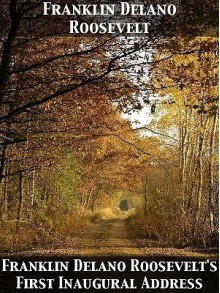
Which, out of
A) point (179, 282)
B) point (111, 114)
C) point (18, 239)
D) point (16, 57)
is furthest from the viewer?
point (18, 239)

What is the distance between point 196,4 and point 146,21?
88 cm

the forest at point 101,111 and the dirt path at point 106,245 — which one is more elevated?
the forest at point 101,111

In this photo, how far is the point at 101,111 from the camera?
10.2m

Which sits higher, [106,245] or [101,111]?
[101,111]

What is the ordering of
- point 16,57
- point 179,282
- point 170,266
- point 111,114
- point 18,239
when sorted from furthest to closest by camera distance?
point 18,239 → point 111,114 → point 16,57 → point 170,266 → point 179,282

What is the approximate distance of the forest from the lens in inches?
286

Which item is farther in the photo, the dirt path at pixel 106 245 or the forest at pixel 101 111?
the dirt path at pixel 106 245

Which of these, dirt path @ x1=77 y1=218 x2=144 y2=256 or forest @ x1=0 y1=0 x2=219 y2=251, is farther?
dirt path @ x1=77 y1=218 x2=144 y2=256

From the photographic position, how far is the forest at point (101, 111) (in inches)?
286

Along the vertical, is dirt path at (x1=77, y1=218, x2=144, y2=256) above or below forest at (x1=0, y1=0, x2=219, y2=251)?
below

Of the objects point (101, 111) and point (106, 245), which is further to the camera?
point (106, 245)

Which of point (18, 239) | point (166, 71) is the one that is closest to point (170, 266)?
point (166, 71)

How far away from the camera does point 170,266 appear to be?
7.08 m

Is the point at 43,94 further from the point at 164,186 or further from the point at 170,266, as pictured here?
the point at 164,186
